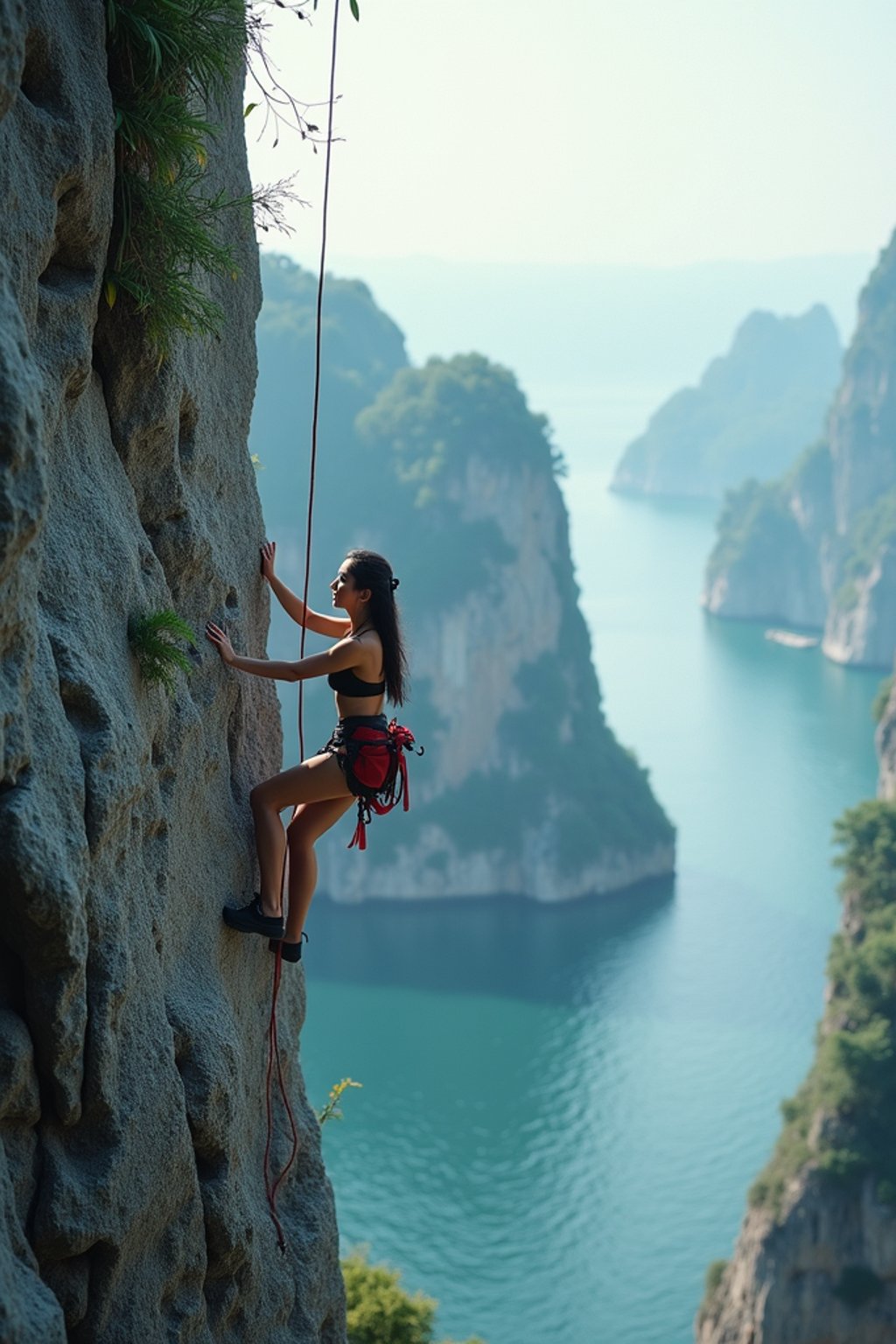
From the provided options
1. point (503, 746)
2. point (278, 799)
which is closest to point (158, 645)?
point (278, 799)

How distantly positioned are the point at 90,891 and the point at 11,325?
142 centimetres

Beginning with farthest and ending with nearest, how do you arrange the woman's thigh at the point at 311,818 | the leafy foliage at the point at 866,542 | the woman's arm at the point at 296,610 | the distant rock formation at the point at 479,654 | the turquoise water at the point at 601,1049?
the leafy foliage at the point at 866,542 < the distant rock formation at the point at 479,654 < the turquoise water at the point at 601,1049 < the woman's arm at the point at 296,610 < the woman's thigh at the point at 311,818

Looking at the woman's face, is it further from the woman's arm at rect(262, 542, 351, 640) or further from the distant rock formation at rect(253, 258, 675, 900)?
the distant rock formation at rect(253, 258, 675, 900)

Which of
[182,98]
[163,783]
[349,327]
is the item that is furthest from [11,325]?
[349,327]

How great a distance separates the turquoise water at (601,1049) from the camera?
2755cm

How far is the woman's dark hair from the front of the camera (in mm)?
5348

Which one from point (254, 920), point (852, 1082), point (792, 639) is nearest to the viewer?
point (254, 920)

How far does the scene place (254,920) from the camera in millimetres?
5332

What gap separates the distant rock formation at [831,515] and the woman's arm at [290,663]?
246ft

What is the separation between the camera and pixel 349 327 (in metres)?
69.7

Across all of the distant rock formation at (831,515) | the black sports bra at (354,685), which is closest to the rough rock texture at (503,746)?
the distant rock formation at (831,515)

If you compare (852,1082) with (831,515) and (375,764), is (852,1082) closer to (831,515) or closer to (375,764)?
(375,764)

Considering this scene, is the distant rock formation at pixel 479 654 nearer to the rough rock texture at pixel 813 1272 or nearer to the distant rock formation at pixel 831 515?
the rough rock texture at pixel 813 1272

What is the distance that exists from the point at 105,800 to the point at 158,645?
0.60m
